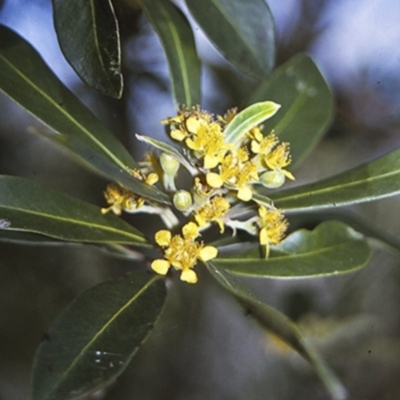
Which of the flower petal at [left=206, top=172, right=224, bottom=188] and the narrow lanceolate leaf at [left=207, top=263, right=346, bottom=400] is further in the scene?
the flower petal at [left=206, top=172, right=224, bottom=188]

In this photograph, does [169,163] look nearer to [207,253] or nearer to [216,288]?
[207,253]

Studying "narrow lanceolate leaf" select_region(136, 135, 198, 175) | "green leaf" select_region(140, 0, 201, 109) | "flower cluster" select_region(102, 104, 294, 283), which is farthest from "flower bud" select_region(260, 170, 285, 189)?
"green leaf" select_region(140, 0, 201, 109)

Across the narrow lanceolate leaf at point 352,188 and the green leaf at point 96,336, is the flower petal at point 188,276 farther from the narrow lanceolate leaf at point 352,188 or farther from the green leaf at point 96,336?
the narrow lanceolate leaf at point 352,188

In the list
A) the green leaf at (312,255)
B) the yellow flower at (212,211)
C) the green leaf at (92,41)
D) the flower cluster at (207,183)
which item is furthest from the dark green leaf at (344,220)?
the green leaf at (92,41)

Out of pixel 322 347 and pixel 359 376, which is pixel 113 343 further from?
pixel 359 376

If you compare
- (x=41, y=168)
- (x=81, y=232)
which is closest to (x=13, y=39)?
(x=81, y=232)

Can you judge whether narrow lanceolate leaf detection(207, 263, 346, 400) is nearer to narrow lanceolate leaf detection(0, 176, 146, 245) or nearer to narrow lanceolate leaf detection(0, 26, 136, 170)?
narrow lanceolate leaf detection(0, 176, 146, 245)
